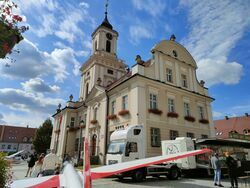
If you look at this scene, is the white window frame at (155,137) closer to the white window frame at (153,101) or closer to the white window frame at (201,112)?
the white window frame at (153,101)

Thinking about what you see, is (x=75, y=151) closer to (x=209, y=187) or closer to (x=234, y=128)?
(x=209, y=187)

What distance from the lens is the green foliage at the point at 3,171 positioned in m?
4.33

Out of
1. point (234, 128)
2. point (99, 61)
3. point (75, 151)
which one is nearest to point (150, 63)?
point (99, 61)

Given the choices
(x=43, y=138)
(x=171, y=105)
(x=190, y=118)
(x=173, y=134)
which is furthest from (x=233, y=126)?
(x=43, y=138)

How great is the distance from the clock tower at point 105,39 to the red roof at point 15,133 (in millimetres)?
57981

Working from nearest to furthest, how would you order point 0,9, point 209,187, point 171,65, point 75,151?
point 0,9, point 209,187, point 171,65, point 75,151

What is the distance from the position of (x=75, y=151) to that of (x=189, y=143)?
75.3 feet

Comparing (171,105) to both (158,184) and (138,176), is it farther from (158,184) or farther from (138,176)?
(158,184)

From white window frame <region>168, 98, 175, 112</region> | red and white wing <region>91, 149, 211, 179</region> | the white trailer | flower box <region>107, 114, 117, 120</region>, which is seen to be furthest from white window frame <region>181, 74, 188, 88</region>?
red and white wing <region>91, 149, 211, 179</region>

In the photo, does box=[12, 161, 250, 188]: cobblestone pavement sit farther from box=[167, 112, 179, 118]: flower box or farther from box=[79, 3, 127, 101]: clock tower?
box=[79, 3, 127, 101]: clock tower

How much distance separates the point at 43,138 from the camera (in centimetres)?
5112

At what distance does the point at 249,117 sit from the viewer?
49.1 metres

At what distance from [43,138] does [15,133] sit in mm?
36756

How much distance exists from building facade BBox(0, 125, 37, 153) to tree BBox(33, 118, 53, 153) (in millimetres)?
28351
